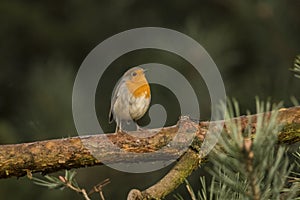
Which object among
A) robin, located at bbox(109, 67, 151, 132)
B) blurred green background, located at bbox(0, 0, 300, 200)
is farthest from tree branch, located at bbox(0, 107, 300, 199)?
blurred green background, located at bbox(0, 0, 300, 200)

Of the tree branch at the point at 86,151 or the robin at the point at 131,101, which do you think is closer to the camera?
the tree branch at the point at 86,151

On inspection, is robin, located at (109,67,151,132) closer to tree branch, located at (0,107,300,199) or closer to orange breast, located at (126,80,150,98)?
orange breast, located at (126,80,150,98)

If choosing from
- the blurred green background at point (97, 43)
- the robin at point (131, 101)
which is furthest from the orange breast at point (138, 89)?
the blurred green background at point (97, 43)

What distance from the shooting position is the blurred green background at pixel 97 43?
3.44m

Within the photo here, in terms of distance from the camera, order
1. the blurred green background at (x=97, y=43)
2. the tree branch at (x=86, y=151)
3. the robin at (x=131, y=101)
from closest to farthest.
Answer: the tree branch at (x=86, y=151) → the robin at (x=131, y=101) → the blurred green background at (x=97, y=43)

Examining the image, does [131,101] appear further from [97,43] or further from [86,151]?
[97,43]

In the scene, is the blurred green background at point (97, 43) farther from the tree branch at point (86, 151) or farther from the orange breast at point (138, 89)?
the tree branch at point (86, 151)

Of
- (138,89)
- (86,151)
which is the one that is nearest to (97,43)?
(138,89)

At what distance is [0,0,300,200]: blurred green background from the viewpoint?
11.3 ft

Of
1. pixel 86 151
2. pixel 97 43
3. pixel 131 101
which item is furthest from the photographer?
pixel 97 43

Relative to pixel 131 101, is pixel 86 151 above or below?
below

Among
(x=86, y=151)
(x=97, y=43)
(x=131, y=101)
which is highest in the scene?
(x=97, y=43)

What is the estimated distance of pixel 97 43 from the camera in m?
4.30

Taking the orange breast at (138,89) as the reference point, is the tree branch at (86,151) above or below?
below
